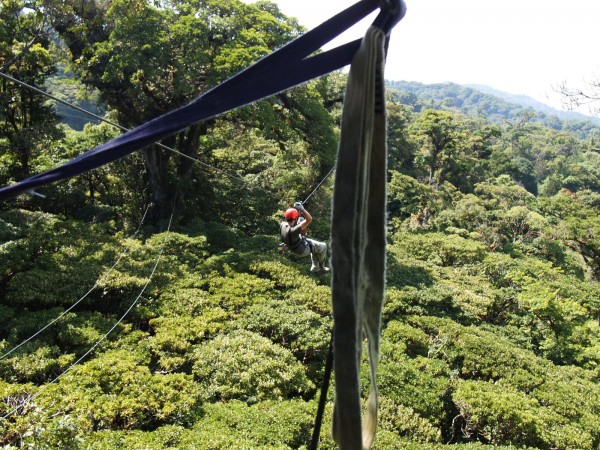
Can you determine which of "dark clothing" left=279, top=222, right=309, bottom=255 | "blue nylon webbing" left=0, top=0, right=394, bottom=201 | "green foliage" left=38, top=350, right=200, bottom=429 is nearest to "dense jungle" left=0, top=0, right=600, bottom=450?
"green foliage" left=38, top=350, right=200, bottom=429

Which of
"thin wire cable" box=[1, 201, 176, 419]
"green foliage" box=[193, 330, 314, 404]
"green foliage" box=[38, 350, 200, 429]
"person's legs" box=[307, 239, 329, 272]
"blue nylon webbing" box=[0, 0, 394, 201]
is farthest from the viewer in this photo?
"person's legs" box=[307, 239, 329, 272]

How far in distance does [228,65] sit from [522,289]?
972 centimetres

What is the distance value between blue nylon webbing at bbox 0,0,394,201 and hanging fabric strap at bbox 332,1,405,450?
0.23 ft

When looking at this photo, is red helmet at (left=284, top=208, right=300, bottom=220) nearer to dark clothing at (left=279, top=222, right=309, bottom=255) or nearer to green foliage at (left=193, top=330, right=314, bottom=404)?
dark clothing at (left=279, top=222, right=309, bottom=255)

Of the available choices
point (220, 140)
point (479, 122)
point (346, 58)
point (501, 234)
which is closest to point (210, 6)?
point (220, 140)

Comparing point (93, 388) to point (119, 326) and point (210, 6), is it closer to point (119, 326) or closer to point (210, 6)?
point (119, 326)

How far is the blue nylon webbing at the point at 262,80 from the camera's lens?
3.63 ft

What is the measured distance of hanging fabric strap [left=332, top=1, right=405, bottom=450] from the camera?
988mm

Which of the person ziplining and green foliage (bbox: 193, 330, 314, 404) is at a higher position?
the person ziplining

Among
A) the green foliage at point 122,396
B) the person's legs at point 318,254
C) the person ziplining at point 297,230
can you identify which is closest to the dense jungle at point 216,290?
the green foliage at point 122,396

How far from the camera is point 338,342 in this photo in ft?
3.26

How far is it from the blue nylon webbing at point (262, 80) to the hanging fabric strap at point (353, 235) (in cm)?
7

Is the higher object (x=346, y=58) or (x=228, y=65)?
(x=228, y=65)

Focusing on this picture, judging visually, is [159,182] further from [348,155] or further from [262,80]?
[348,155]
